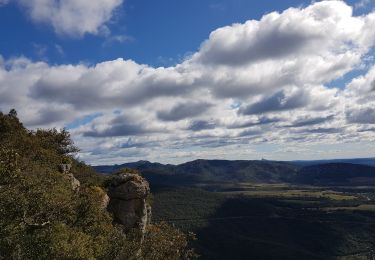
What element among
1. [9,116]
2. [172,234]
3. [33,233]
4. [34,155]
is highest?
[9,116]

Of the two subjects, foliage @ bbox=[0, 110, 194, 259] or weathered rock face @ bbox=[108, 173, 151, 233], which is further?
weathered rock face @ bbox=[108, 173, 151, 233]

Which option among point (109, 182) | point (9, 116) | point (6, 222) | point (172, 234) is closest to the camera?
point (6, 222)

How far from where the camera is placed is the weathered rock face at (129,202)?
76000mm

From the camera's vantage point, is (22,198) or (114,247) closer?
(22,198)

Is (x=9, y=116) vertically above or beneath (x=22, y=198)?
above

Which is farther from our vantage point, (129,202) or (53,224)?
(129,202)

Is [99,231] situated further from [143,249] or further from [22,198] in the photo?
[22,198]

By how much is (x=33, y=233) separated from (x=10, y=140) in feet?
150

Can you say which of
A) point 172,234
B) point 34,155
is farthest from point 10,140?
point 172,234

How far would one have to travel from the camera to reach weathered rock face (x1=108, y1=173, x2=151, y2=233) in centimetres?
7600

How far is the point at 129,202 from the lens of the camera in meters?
77.4

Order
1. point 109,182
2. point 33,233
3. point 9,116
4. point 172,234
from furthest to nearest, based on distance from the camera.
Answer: point 9,116 < point 109,182 < point 172,234 < point 33,233

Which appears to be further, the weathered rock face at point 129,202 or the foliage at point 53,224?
the weathered rock face at point 129,202

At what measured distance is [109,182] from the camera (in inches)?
3214
